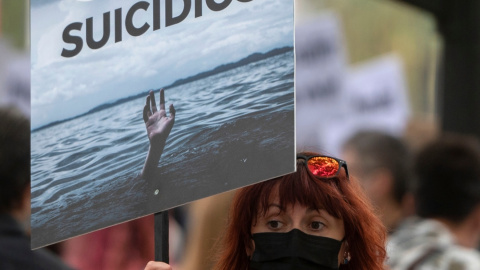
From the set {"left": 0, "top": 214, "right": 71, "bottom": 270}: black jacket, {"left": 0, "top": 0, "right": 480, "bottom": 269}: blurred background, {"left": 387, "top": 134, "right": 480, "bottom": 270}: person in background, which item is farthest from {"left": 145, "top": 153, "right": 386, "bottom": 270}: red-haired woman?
{"left": 387, "top": 134, "right": 480, "bottom": 270}: person in background

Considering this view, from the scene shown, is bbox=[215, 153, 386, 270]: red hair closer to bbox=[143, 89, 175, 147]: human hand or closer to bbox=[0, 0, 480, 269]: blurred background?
bbox=[143, 89, 175, 147]: human hand

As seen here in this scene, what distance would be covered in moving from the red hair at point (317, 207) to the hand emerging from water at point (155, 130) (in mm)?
369

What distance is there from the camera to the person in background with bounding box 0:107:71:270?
4.17 meters

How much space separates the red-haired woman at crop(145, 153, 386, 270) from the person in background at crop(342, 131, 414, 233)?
10.9ft

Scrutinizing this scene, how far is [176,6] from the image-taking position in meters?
2.94

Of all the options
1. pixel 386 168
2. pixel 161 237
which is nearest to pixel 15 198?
pixel 161 237

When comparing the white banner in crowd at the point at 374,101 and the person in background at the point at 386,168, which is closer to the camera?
the person in background at the point at 386,168

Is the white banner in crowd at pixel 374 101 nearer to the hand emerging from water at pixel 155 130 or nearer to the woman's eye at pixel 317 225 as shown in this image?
the woman's eye at pixel 317 225

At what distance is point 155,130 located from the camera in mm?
2918

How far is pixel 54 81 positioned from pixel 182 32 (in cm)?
41

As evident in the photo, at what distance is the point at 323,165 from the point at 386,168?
3.46 meters

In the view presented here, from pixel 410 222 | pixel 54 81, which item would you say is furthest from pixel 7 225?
pixel 410 222

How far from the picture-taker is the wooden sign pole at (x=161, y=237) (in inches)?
116

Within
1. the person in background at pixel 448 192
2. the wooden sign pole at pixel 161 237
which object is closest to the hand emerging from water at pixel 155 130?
the wooden sign pole at pixel 161 237
